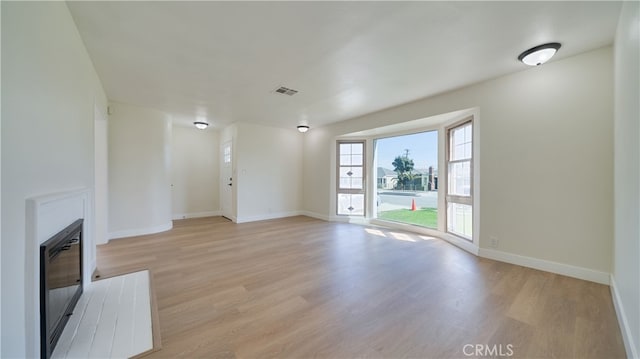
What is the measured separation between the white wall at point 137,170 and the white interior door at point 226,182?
153 centimetres

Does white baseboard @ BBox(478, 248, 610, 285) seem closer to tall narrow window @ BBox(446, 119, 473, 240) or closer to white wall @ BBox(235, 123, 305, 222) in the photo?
tall narrow window @ BBox(446, 119, 473, 240)

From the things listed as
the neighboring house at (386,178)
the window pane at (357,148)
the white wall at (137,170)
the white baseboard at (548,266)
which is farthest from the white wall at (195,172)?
the white baseboard at (548,266)

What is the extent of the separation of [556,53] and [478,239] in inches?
96.1

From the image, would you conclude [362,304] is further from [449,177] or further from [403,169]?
[403,169]

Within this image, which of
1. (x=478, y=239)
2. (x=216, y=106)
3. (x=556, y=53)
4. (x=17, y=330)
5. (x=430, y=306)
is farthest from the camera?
(x=216, y=106)

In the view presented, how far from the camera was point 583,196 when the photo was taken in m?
2.58

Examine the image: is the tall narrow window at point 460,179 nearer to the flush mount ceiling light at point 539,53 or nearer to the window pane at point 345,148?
the flush mount ceiling light at point 539,53

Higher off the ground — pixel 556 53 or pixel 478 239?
pixel 556 53

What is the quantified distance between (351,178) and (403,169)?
1.37 m

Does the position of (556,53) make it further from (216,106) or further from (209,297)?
(216,106)

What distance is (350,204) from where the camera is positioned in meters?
6.06

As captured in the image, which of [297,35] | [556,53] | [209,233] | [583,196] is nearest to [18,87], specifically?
[297,35]

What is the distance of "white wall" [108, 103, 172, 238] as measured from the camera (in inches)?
166

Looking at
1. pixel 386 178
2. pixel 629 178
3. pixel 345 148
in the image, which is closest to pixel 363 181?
pixel 386 178
